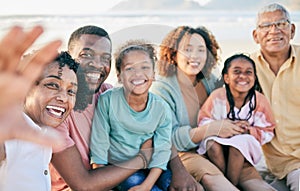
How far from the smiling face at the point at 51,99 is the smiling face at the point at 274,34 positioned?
1.07 meters

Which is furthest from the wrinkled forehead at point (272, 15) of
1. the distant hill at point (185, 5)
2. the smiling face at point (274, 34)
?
the distant hill at point (185, 5)

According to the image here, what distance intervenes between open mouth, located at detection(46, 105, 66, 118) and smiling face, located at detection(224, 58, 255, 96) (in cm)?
86

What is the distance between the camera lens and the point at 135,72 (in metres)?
2.41

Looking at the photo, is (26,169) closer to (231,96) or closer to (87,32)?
(87,32)

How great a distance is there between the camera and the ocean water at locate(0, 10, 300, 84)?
2.53m

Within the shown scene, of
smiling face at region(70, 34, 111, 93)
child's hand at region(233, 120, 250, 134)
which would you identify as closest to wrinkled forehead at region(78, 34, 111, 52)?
smiling face at region(70, 34, 111, 93)

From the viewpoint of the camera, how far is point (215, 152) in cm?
270

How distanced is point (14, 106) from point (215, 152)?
1.72 meters

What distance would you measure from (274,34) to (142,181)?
986 millimetres

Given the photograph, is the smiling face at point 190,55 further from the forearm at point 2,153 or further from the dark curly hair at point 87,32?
the forearm at point 2,153

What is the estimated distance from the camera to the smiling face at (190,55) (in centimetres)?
261

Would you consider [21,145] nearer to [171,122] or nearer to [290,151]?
[171,122]

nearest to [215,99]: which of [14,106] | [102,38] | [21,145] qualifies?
[102,38]

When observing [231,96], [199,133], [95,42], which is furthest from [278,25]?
[95,42]
